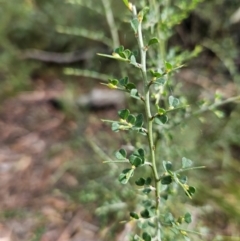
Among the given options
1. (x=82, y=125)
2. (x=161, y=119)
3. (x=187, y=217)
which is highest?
(x=82, y=125)

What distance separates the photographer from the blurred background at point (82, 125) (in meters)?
1.49

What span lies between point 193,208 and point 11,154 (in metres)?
0.89

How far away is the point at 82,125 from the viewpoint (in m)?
2.14

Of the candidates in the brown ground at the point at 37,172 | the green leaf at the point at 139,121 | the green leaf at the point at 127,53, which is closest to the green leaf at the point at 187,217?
the green leaf at the point at 139,121

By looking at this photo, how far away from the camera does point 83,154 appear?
191cm

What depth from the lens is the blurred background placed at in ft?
4.89

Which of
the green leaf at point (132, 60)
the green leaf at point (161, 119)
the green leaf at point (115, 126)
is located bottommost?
the green leaf at point (115, 126)

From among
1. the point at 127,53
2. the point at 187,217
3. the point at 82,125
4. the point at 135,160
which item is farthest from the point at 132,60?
the point at 82,125

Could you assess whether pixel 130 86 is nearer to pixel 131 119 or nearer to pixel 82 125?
pixel 131 119

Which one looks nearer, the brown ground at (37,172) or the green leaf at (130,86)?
the green leaf at (130,86)

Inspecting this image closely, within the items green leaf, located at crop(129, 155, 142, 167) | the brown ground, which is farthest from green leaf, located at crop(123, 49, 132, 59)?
the brown ground

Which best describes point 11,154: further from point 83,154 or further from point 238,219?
point 238,219

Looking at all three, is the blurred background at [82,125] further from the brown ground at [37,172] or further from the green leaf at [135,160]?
the green leaf at [135,160]

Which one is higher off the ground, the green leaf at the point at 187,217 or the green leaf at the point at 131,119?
the green leaf at the point at 131,119
